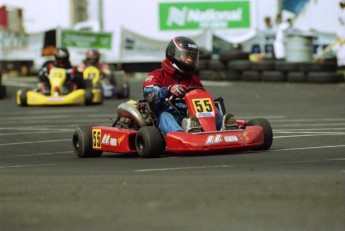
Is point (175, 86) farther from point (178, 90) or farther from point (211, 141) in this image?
point (211, 141)

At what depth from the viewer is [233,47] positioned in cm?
3077

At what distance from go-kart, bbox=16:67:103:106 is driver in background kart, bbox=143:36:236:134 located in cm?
969

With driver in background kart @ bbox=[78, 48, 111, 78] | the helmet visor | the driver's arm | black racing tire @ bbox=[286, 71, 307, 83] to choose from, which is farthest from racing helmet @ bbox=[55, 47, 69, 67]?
the driver's arm

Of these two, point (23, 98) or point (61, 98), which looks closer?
point (61, 98)

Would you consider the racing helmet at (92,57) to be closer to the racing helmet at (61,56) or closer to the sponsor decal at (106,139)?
the racing helmet at (61,56)

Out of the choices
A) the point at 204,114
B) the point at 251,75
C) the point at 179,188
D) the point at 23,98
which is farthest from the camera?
the point at 251,75

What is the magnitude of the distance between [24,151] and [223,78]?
16964 mm

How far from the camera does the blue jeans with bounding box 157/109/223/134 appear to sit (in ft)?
33.6

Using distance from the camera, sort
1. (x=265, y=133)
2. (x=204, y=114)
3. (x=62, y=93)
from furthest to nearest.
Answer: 1. (x=62, y=93)
2. (x=265, y=133)
3. (x=204, y=114)

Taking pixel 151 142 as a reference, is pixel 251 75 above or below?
below

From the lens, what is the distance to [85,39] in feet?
104

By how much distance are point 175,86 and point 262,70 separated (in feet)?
55.2

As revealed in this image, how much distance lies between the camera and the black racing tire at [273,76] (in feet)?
87.2

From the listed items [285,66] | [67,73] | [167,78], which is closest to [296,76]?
[285,66]
